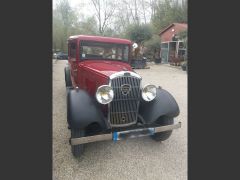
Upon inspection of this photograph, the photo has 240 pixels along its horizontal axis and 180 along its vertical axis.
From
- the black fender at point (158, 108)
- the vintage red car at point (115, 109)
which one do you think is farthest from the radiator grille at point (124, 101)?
the black fender at point (158, 108)

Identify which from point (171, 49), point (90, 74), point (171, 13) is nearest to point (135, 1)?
point (171, 13)

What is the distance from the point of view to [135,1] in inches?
1246

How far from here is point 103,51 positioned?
14.4ft

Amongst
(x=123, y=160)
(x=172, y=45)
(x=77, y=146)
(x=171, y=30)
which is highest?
(x=171, y=30)

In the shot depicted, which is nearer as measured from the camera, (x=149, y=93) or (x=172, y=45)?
(x=149, y=93)

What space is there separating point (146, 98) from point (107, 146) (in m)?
1.09

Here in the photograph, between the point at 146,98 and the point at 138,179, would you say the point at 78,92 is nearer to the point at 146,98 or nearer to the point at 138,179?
the point at 146,98

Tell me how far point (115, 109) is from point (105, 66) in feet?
3.61

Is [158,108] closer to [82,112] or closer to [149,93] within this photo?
[149,93]

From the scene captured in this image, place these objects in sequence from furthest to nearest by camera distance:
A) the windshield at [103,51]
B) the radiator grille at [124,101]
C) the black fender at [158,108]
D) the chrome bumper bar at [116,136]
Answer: the windshield at [103,51] < the black fender at [158,108] < the radiator grille at [124,101] < the chrome bumper bar at [116,136]

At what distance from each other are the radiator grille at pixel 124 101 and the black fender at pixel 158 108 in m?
0.20

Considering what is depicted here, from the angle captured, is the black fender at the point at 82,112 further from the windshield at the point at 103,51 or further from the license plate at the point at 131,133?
the windshield at the point at 103,51

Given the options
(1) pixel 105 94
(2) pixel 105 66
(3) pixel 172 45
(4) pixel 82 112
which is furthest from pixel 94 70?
(3) pixel 172 45

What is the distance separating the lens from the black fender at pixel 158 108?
3.27m
